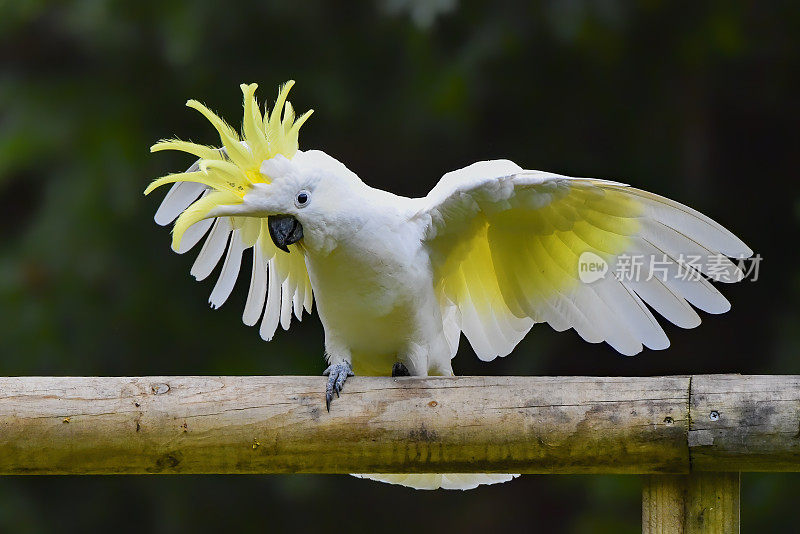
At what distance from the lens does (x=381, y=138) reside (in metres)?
3.54

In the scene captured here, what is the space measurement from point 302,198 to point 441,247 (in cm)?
43

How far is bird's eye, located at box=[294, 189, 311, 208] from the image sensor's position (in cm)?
183

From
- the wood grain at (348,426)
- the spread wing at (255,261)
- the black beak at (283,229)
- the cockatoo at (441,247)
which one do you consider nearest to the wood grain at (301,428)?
the wood grain at (348,426)

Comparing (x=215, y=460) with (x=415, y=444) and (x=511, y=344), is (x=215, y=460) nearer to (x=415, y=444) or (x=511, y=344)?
(x=415, y=444)

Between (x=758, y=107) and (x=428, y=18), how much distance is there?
1257 mm

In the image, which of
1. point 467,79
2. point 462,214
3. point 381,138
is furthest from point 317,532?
point 462,214

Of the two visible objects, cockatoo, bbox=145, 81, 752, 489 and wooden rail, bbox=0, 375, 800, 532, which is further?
cockatoo, bbox=145, 81, 752, 489

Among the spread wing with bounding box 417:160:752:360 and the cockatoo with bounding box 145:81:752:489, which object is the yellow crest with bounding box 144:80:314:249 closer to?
the cockatoo with bounding box 145:81:752:489

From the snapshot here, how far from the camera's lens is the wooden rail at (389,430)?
5.47ft
